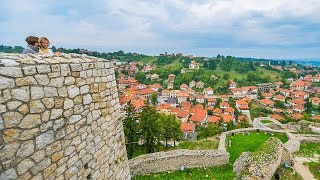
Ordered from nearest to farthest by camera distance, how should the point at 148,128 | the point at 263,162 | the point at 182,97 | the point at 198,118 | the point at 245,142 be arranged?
the point at 263,162
the point at 245,142
the point at 148,128
the point at 198,118
the point at 182,97

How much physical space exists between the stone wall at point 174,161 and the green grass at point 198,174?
1.17 feet

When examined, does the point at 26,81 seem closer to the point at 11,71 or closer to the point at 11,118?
the point at 11,71

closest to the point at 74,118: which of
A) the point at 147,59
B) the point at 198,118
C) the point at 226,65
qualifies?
the point at 198,118

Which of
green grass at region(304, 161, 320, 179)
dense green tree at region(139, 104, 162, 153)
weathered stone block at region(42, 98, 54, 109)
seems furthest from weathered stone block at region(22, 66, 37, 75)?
dense green tree at region(139, 104, 162, 153)

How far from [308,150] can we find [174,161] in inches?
461

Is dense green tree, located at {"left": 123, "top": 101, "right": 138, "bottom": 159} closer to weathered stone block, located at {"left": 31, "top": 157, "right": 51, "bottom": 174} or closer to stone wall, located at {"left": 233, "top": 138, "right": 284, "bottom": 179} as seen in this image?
stone wall, located at {"left": 233, "top": 138, "right": 284, "bottom": 179}

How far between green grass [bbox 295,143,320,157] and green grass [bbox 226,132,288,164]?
1.66 metres

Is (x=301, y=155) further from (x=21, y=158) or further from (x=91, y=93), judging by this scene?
(x=21, y=158)

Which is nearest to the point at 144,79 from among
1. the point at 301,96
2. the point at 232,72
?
the point at 232,72

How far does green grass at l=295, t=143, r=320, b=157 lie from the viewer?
20.9m

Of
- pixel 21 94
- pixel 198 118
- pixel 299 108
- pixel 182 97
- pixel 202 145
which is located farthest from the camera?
pixel 182 97

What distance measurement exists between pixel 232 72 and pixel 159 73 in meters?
38.9

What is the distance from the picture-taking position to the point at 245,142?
2309 centimetres

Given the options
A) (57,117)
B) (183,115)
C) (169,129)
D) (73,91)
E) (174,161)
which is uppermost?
(73,91)
